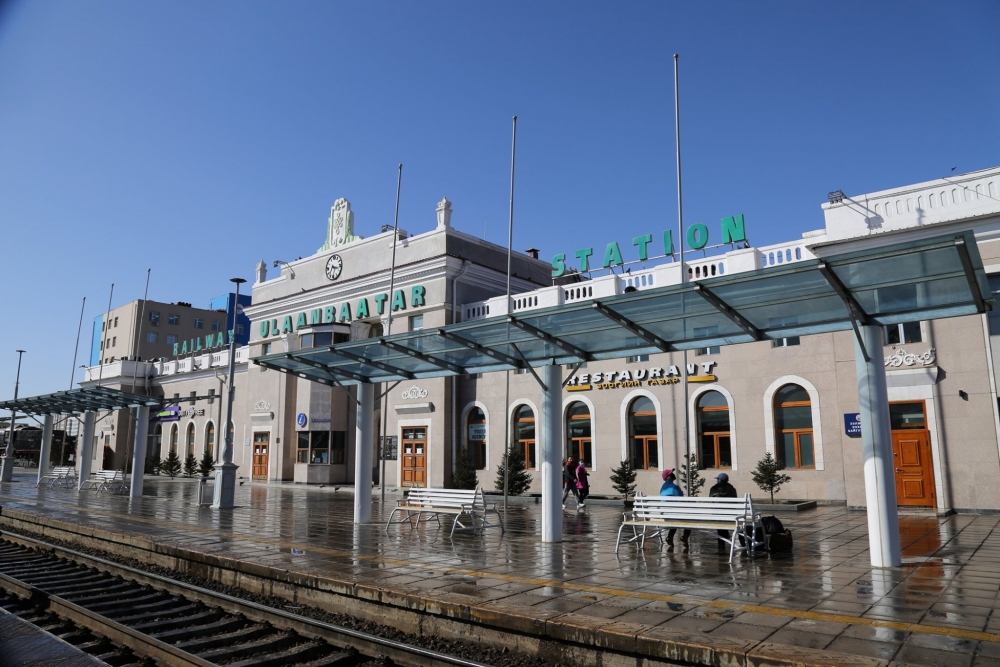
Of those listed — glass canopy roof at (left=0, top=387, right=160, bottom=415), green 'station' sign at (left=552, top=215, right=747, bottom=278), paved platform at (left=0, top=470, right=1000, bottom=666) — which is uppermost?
green 'station' sign at (left=552, top=215, right=747, bottom=278)

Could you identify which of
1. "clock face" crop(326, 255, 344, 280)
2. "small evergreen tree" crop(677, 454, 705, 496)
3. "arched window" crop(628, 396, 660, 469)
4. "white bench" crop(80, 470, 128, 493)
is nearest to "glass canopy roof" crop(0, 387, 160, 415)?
"white bench" crop(80, 470, 128, 493)

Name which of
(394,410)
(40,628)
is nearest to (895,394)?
(40,628)

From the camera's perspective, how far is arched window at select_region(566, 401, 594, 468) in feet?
86.5

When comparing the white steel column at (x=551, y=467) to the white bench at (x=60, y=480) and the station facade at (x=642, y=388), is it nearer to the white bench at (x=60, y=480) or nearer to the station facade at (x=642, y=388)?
the station facade at (x=642, y=388)

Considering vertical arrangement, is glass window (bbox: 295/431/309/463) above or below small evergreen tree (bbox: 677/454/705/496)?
above

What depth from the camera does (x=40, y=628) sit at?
27.2ft

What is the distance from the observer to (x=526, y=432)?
93.2 feet

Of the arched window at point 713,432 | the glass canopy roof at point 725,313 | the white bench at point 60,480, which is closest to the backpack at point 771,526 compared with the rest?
the glass canopy roof at point 725,313

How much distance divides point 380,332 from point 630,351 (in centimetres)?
2341

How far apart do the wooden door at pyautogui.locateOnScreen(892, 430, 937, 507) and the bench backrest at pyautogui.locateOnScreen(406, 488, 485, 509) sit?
11.3m

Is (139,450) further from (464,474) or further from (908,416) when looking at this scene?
(908,416)

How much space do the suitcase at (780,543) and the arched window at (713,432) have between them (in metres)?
11.9

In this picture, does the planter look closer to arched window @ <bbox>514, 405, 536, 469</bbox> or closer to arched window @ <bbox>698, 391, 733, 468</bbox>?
arched window @ <bbox>698, 391, 733, 468</bbox>

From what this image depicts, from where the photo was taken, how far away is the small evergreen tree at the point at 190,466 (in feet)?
149
